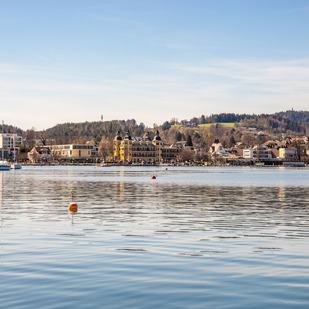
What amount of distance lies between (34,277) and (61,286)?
170 cm

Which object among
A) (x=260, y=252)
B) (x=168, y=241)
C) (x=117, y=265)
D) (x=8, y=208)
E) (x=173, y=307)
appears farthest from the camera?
(x=8, y=208)

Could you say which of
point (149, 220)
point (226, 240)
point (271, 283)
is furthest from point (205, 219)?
point (271, 283)

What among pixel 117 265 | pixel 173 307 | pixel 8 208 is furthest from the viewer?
pixel 8 208

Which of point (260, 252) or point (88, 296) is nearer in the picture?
point (88, 296)

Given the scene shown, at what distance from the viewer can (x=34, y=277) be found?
17984mm

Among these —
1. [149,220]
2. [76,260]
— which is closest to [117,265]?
[76,260]

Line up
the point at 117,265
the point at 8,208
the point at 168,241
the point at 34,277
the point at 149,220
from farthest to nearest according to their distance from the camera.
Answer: the point at 8,208, the point at 149,220, the point at 168,241, the point at 117,265, the point at 34,277

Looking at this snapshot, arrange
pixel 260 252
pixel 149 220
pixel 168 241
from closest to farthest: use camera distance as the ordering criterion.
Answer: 1. pixel 260 252
2. pixel 168 241
3. pixel 149 220

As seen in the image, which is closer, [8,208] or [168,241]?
[168,241]

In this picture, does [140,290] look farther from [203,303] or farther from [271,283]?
[271,283]

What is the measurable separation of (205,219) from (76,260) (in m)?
16.8

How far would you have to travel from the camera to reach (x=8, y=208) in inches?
1759

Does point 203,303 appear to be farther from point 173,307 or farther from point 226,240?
point 226,240

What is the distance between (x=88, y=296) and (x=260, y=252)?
985 centimetres
